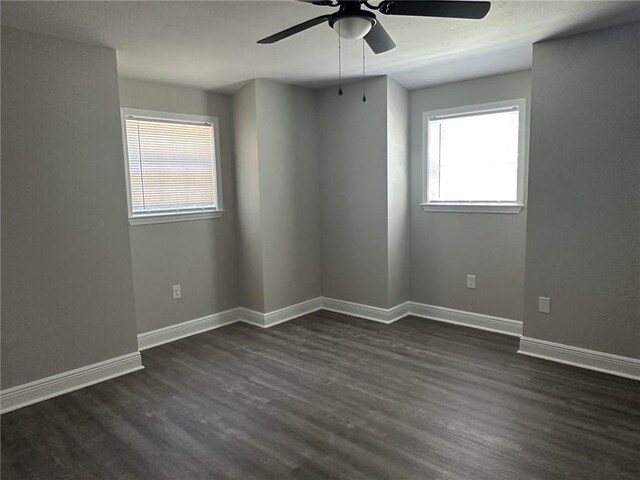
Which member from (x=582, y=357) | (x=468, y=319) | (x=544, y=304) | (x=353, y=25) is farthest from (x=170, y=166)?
(x=582, y=357)

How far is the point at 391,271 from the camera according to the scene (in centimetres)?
446

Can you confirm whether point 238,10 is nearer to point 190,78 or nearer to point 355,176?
point 190,78

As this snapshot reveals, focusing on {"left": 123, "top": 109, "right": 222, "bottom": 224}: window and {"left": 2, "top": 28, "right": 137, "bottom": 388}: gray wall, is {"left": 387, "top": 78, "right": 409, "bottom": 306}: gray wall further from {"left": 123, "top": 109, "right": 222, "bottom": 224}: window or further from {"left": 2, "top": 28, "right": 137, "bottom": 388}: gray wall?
{"left": 2, "top": 28, "right": 137, "bottom": 388}: gray wall

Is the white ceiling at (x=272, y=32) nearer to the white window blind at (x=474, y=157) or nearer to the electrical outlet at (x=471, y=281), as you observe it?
the white window blind at (x=474, y=157)

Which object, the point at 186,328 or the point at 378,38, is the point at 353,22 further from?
the point at 186,328

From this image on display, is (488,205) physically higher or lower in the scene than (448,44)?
lower

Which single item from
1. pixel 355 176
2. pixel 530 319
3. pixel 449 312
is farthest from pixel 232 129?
pixel 530 319

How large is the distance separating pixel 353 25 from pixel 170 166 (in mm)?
2661

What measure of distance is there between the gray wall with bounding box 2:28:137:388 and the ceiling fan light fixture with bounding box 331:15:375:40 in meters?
2.01

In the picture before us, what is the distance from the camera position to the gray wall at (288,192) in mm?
4355

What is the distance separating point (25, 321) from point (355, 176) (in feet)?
10.3

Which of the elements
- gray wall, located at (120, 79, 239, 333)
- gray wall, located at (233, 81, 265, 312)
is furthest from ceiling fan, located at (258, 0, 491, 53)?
gray wall, located at (120, 79, 239, 333)

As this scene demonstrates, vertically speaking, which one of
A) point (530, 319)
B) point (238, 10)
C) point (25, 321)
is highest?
point (238, 10)

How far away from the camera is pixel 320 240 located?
5000 mm
